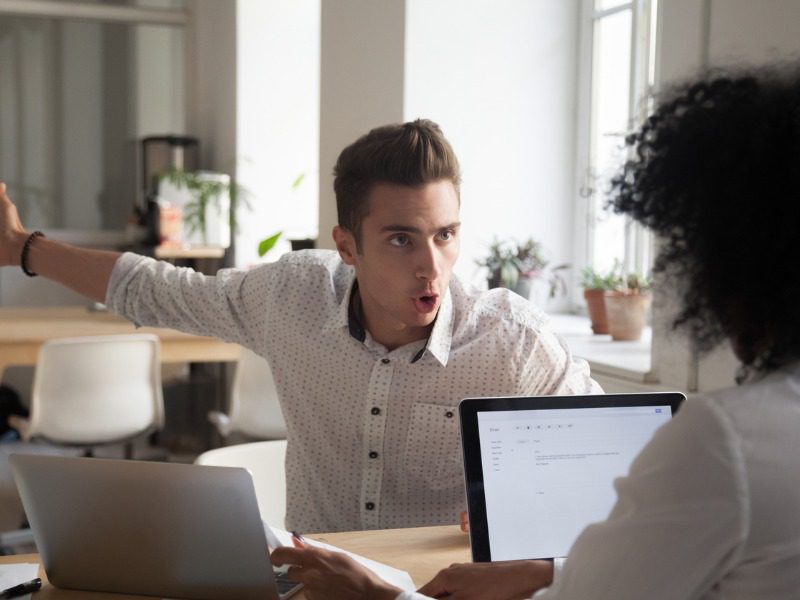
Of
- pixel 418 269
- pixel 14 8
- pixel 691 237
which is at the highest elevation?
pixel 14 8

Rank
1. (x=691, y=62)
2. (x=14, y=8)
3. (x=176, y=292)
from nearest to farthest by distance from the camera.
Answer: (x=176, y=292)
(x=691, y=62)
(x=14, y=8)

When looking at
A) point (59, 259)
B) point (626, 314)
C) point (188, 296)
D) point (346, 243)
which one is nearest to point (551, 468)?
point (346, 243)

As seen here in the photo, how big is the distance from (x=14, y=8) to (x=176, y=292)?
183 inches

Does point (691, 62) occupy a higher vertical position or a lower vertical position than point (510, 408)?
higher

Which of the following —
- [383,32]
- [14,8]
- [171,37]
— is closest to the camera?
[383,32]

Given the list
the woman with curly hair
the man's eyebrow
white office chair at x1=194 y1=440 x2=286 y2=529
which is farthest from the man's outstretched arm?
the woman with curly hair

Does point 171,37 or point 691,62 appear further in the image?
point 171,37

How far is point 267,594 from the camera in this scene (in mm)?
1367

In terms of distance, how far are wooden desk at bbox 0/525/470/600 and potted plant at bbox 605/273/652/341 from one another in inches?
57.7

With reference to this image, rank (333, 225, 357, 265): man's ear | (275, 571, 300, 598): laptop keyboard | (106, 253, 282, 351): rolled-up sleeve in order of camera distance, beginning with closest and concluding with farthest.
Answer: (275, 571, 300, 598): laptop keyboard < (333, 225, 357, 265): man's ear < (106, 253, 282, 351): rolled-up sleeve

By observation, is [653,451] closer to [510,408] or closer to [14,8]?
[510,408]

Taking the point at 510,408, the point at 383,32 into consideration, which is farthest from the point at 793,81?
the point at 383,32

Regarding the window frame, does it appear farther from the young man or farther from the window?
the young man

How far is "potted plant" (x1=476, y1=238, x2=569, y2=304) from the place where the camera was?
3.23m
